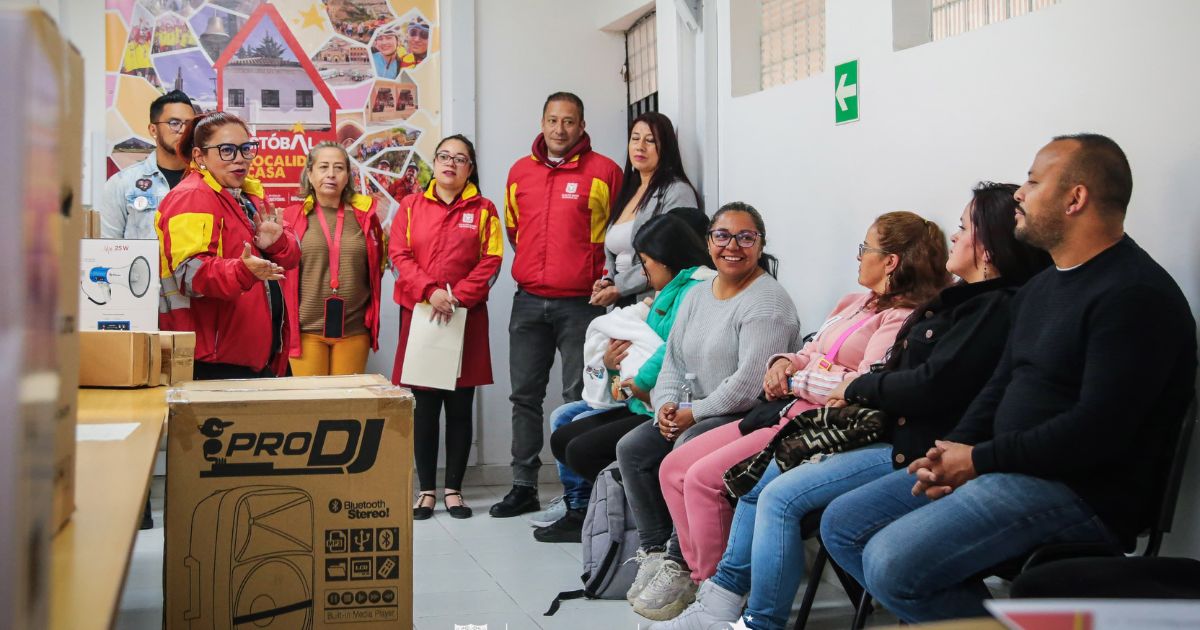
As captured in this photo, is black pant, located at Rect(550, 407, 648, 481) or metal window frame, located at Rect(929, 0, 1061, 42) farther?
black pant, located at Rect(550, 407, 648, 481)

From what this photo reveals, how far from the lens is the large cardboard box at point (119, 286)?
10.6 feet

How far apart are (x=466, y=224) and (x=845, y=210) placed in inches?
76.7

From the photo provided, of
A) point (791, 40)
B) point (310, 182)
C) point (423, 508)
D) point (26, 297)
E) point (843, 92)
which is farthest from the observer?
point (310, 182)

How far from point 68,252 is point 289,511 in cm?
107

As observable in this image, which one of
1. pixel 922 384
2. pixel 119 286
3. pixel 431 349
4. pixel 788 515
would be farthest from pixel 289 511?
pixel 431 349

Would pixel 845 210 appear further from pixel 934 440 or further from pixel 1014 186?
pixel 934 440

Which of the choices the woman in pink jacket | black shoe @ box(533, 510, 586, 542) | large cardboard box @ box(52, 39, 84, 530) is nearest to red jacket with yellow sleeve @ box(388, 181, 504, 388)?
black shoe @ box(533, 510, 586, 542)

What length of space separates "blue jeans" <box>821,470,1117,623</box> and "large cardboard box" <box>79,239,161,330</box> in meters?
2.10

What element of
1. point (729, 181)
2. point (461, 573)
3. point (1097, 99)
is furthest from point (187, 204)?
point (1097, 99)

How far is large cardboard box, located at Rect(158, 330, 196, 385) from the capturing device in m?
2.85

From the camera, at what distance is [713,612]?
3.00 metres

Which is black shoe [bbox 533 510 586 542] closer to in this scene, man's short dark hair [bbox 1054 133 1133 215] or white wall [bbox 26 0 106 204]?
man's short dark hair [bbox 1054 133 1133 215]

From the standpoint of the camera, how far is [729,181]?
4.65 m

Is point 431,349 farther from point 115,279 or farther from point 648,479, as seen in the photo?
point 115,279
